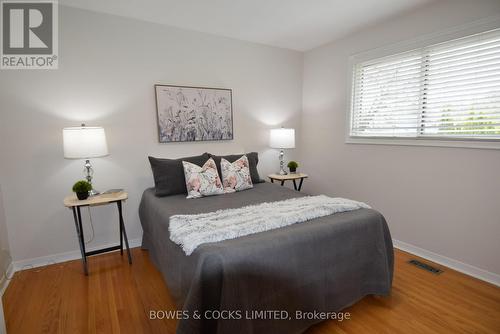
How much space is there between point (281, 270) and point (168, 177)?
5.46ft

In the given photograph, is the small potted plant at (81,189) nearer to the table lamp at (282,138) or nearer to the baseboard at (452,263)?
the table lamp at (282,138)

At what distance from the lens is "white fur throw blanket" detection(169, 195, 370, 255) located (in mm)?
1609

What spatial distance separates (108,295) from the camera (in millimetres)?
2135

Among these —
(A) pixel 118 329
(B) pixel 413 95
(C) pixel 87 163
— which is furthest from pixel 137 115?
(B) pixel 413 95

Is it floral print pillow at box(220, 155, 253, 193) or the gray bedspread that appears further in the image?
floral print pillow at box(220, 155, 253, 193)

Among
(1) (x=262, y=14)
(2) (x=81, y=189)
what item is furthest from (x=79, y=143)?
(1) (x=262, y=14)

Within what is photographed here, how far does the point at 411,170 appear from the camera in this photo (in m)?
2.77

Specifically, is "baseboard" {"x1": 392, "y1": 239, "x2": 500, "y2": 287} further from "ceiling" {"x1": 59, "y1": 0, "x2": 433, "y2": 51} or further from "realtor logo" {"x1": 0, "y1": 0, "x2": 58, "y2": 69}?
"realtor logo" {"x1": 0, "y1": 0, "x2": 58, "y2": 69}

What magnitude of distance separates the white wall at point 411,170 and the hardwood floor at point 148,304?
400 millimetres

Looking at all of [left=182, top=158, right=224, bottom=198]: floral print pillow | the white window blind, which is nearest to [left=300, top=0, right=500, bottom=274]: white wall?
the white window blind

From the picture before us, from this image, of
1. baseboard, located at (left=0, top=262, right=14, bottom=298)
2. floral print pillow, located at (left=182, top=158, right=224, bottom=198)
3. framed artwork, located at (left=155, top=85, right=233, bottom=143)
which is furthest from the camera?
framed artwork, located at (left=155, top=85, right=233, bottom=143)

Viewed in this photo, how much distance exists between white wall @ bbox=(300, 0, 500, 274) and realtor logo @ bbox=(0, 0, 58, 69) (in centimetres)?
320

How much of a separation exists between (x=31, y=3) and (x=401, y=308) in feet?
13.2

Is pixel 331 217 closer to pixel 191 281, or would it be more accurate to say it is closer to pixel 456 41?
pixel 191 281
